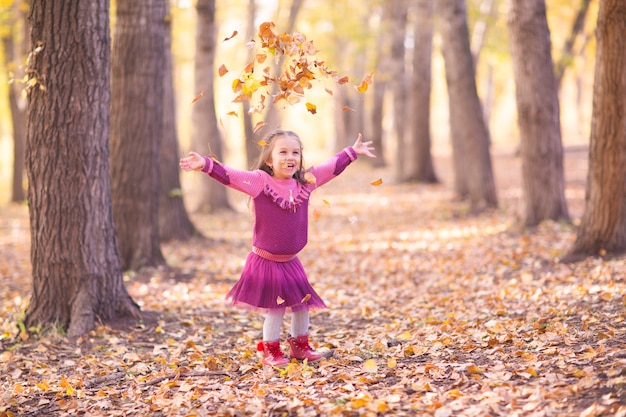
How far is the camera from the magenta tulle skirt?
5.36 meters

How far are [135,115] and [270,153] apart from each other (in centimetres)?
392

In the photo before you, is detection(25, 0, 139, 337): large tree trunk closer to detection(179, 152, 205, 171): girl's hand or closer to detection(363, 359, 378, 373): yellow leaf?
detection(179, 152, 205, 171): girl's hand

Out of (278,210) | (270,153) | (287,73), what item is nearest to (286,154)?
(270,153)

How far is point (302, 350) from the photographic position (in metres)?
5.49

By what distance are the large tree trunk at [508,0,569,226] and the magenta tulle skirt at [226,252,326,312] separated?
6024mm

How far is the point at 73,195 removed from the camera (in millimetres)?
6273

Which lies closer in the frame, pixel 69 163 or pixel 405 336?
pixel 405 336

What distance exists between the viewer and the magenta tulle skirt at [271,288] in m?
5.36

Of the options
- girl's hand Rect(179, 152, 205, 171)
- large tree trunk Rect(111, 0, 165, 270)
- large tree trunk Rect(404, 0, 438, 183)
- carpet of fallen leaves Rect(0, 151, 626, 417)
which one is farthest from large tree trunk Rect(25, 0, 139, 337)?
large tree trunk Rect(404, 0, 438, 183)

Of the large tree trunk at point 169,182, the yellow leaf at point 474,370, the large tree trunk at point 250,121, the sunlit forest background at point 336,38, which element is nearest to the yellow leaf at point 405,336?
the yellow leaf at point 474,370

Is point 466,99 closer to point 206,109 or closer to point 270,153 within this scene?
point 206,109

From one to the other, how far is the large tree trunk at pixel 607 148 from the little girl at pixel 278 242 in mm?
3488

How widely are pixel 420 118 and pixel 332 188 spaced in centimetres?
486

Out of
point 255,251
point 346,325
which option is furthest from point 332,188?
point 255,251
